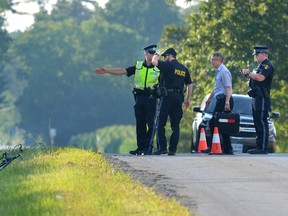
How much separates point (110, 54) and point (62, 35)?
24.3 ft

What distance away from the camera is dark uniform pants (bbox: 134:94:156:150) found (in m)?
21.0

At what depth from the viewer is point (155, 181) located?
15336 millimetres

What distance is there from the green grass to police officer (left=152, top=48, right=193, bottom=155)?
116 inches

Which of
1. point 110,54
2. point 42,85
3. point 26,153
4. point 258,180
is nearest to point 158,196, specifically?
point 258,180

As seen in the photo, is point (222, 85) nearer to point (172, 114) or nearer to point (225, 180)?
point (172, 114)

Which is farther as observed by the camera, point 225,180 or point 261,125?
point 261,125

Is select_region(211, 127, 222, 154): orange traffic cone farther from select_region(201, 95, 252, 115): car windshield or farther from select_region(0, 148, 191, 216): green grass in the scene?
select_region(0, 148, 191, 216): green grass

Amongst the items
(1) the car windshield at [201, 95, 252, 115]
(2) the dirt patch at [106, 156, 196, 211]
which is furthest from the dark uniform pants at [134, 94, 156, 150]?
(1) the car windshield at [201, 95, 252, 115]

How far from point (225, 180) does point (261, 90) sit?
5810 mm

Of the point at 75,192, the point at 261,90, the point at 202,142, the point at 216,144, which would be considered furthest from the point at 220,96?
the point at 75,192

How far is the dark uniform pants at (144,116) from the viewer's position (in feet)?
68.9

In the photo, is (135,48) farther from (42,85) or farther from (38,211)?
(38,211)

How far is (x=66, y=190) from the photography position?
1368 centimetres

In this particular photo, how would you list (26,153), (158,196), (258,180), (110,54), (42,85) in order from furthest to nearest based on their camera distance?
(110,54) → (42,85) → (26,153) → (258,180) → (158,196)
